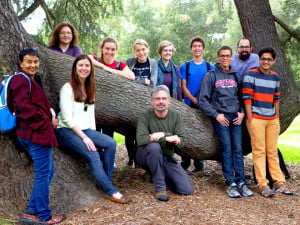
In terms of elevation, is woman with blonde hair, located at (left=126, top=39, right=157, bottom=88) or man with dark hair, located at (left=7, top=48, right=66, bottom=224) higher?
woman with blonde hair, located at (left=126, top=39, right=157, bottom=88)

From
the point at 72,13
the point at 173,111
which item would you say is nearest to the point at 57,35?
the point at 173,111

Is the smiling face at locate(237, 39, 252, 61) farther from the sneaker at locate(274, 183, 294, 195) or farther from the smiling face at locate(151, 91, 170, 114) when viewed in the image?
the sneaker at locate(274, 183, 294, 195)

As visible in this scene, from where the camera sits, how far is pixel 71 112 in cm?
372

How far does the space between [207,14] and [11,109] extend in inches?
1110

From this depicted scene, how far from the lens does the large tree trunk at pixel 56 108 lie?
137 inches

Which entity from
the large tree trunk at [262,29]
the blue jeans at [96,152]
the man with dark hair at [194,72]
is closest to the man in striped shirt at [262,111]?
the man with dark hair at [194,72]

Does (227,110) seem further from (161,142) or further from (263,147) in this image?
(161,142)

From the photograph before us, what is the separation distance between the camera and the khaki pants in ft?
14.7

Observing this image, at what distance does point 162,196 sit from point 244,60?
7.59 ft

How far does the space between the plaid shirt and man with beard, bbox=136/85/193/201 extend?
1331 mm

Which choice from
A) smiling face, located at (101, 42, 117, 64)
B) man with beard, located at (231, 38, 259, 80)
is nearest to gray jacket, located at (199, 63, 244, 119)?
man with beard, located at (231, 38, 259, 80)

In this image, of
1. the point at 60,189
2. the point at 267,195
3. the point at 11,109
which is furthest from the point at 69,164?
the point at 267,195

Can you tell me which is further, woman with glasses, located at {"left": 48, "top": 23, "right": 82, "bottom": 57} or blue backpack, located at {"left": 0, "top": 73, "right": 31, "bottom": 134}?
woman with glasses, located at {"left": 48, "top": 23, "right": 82, "bottom": 57}

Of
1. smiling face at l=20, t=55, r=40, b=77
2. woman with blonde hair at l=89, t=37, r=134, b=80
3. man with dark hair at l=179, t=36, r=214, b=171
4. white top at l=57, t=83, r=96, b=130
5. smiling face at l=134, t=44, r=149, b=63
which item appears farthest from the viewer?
man with dark hair at l=179, t=36, r=214, b=171
